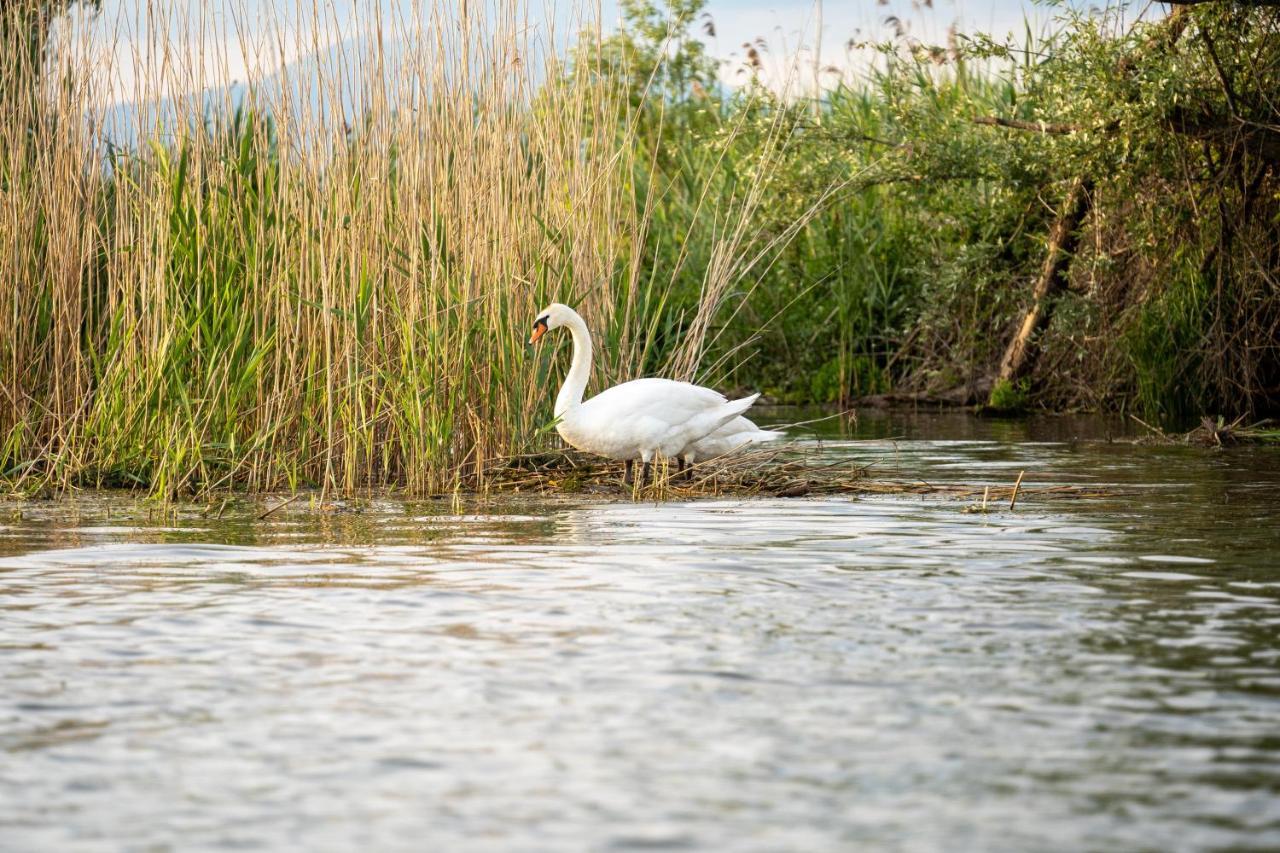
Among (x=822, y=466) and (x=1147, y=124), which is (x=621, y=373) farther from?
(x=1147, y=124)

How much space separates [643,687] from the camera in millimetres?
4027

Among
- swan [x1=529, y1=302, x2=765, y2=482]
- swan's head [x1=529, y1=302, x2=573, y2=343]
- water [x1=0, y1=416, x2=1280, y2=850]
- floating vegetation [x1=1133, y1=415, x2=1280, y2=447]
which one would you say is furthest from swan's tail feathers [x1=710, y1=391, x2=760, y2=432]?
floating vegetation [x1=1133, y1=415, x2=1280, y2=447]

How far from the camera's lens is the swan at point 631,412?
827 cm

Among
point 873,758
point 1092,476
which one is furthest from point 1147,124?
point 873,758

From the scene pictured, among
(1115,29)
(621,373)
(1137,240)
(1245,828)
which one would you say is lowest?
(1245,828)

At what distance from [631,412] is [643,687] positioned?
169 inches

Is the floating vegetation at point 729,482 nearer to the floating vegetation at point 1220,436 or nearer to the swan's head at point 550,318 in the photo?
the swan's head at point 550,318

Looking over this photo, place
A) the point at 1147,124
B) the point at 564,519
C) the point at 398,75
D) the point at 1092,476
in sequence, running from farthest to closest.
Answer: the point at 1147,124 < the point at 1092,476 < the point at 398,75 < the point at 564,519

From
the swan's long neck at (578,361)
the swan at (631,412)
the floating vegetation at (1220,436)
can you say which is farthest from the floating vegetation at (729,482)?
the floating vegetation at (1220,436)

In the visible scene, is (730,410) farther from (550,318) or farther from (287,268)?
(287,268)

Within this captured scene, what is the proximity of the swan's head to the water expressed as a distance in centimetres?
167

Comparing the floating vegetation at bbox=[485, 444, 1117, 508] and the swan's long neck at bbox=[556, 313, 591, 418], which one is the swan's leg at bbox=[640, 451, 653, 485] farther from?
the swan's long neck at bbox=[556, 313, 591, 418]

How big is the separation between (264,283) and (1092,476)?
4.33 meters

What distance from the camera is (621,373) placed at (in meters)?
9.54
